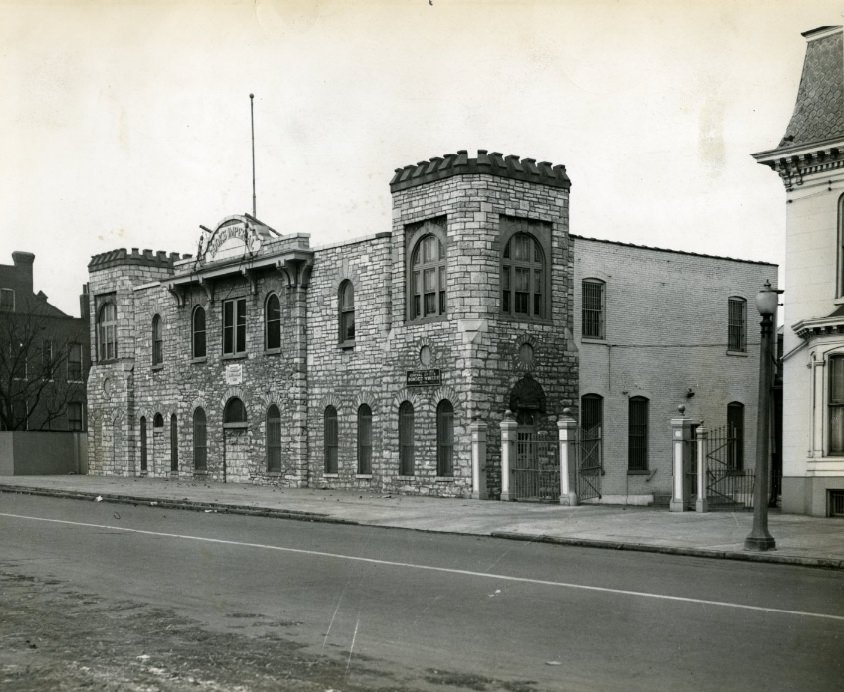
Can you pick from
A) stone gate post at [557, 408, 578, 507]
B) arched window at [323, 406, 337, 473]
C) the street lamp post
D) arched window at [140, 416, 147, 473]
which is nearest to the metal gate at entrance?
stone gate post at [557, 408, 578, 507]

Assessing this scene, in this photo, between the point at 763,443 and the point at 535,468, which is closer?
the point at 763,443

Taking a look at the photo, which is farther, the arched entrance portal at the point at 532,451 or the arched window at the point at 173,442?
the arched window at the point at 173,442

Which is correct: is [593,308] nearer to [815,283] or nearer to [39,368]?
[815,283]

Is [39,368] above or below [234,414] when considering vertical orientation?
above

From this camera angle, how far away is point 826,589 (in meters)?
11.7

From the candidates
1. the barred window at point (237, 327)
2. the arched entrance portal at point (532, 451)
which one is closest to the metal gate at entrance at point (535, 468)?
the arched entrance portal at point (532, 451)

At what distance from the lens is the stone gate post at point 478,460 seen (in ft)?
87.6

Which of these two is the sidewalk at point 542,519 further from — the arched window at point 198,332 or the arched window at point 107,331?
the arched window at point 107,331

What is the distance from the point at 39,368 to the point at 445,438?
115 ft

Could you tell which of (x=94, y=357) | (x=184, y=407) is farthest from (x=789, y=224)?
(x=94, y=357)

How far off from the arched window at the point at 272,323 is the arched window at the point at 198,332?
14.0ft

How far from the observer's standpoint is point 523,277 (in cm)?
2847

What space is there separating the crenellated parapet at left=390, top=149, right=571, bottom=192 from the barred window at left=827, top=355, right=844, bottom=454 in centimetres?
990

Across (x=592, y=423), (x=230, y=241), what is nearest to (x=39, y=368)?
(x=230, y=241)
